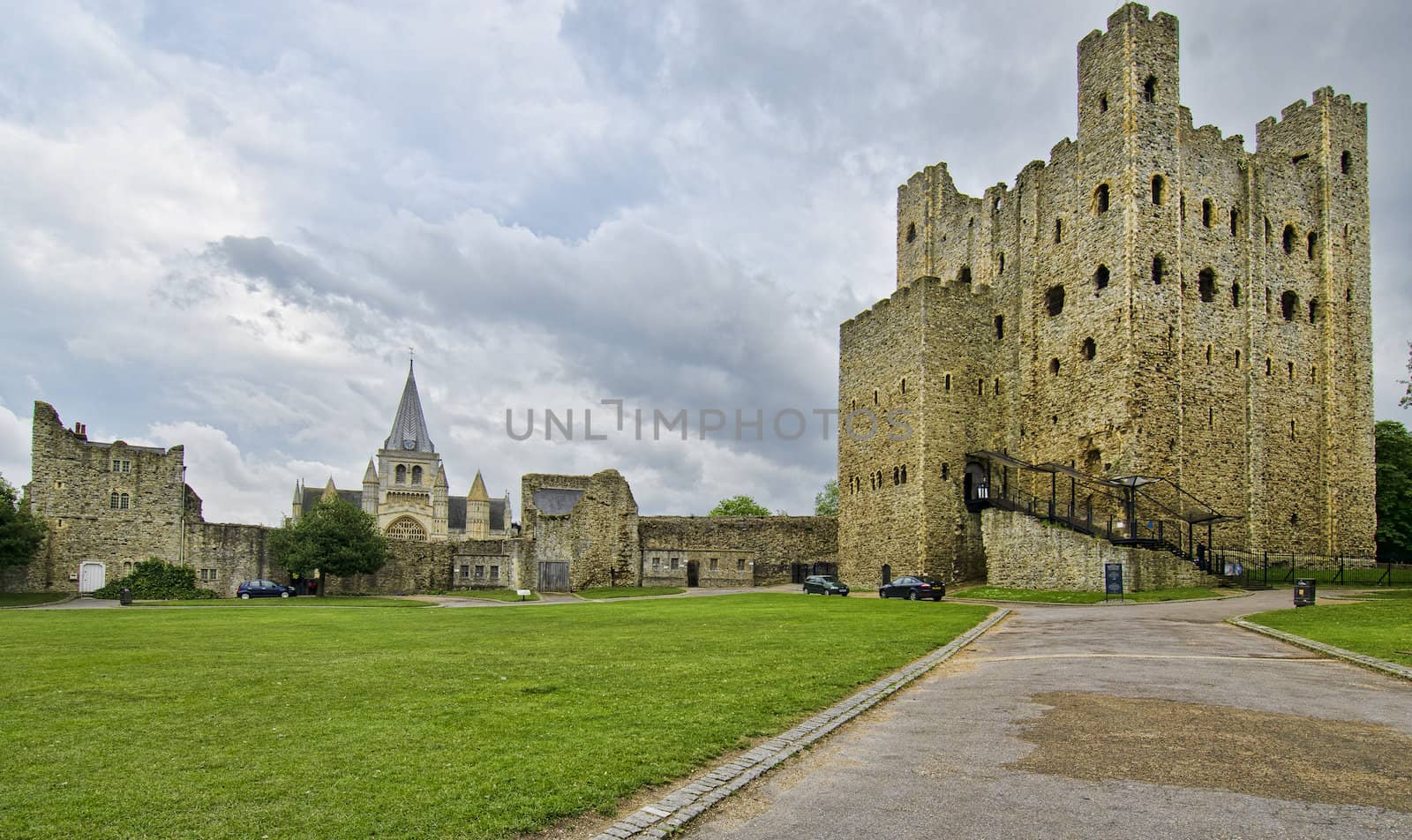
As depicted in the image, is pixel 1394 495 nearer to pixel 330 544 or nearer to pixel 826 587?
pixel 826 587

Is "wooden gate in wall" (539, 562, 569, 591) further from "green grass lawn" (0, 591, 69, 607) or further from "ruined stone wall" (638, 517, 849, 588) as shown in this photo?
"green grass lawn" (0, 591, 69, 607)

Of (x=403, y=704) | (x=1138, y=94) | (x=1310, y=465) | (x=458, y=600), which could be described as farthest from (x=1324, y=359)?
(x=403, y=704)

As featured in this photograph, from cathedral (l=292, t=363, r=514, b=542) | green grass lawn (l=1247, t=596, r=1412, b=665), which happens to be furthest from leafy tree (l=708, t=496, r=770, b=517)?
green grass lawn (l=1247, t=596, r=1412, b=665)

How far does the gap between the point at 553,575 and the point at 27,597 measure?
79.3 feet

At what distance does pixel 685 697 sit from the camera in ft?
33.4

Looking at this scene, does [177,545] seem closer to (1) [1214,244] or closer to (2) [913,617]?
(2) [913,617]

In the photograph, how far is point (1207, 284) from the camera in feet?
129

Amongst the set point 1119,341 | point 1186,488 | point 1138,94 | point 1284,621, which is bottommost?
point 1284,621

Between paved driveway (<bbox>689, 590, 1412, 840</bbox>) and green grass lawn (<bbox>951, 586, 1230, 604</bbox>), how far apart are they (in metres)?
17.2

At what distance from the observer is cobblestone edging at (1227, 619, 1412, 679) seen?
1178cm

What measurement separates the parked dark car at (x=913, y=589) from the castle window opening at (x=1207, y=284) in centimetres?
1837

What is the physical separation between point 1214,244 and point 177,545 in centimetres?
5315

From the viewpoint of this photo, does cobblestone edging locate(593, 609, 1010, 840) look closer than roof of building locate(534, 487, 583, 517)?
Yes

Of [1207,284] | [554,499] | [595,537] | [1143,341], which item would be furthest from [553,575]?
[1207,284]
